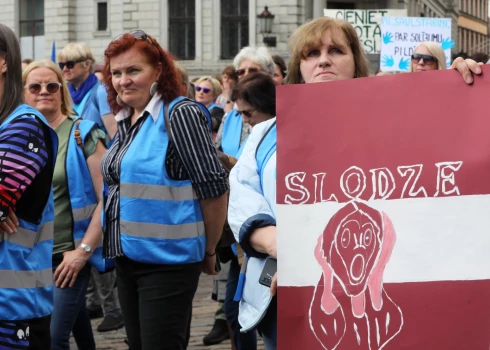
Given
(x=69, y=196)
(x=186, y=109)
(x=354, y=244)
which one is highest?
(x=186, y=109)

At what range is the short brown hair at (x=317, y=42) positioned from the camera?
3.26 metres

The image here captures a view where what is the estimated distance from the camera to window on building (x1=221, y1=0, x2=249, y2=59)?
43.8 m

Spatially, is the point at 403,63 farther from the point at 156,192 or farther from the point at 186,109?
the point at 156,192

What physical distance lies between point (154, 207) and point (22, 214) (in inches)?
34.6

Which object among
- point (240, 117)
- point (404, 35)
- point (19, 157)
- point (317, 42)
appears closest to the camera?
point (317, 42)

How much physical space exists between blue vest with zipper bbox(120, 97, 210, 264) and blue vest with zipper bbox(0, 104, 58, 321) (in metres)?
0.69

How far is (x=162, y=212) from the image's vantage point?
4219mm

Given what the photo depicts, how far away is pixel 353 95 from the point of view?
9.45ft

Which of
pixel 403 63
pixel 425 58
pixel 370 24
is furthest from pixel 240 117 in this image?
pixel 370 24

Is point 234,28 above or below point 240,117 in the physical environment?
above

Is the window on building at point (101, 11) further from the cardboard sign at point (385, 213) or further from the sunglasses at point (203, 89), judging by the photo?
the cardboard sign at point (385, 213)

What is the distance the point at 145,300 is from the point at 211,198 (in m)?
0.50

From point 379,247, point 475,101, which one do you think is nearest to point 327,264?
point 379,247

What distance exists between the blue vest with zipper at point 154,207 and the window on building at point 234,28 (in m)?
39.7
